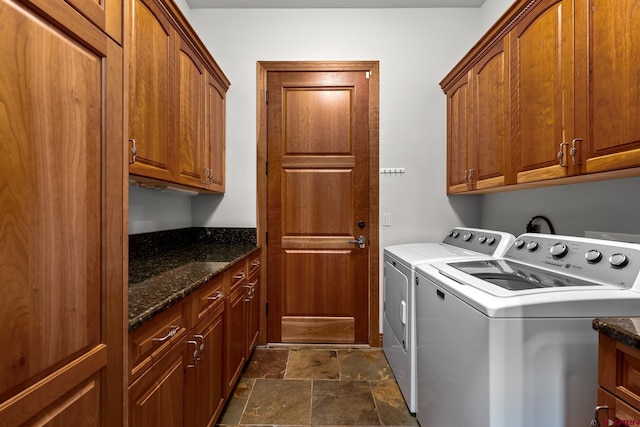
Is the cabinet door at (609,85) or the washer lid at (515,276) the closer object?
the cabinet door at (609,85)

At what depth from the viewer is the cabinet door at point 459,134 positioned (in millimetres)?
2160

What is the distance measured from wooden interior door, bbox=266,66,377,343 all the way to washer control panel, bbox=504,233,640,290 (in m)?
1.22

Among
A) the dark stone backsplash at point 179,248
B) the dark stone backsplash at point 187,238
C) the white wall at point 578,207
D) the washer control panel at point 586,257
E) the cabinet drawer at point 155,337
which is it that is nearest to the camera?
the cabinet drawer at point 155,337

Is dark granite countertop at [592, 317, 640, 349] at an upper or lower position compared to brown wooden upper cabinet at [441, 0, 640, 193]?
lower

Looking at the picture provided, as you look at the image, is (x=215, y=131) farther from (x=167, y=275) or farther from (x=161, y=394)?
(x=161, y=394)

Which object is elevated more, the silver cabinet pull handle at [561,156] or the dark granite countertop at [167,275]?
the silver cabinet pull handle at [561,156]

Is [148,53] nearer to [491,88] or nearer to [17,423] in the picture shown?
[17,423]

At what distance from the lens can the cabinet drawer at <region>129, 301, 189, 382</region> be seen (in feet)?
2.84

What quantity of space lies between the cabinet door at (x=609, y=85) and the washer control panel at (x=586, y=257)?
11.9 inches

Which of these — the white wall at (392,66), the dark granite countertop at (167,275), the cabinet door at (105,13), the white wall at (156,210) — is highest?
the white wall at (392,66)

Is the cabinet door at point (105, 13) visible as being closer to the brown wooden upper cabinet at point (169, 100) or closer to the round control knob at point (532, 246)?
the brown wooden upper cabinet at point (169, 100)

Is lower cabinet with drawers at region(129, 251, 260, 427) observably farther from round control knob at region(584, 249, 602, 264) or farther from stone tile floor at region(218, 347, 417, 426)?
round control knob at region(584, 249, 602, 264)

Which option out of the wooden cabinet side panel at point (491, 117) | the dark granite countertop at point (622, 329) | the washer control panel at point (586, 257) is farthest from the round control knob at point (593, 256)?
the wooden cabinet side panel at point (491, 117)

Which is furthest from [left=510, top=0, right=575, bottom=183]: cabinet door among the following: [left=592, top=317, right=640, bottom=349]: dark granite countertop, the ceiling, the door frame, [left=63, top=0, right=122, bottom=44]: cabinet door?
[left=63, top=0, right=122, bottom=44]: cabinet door
